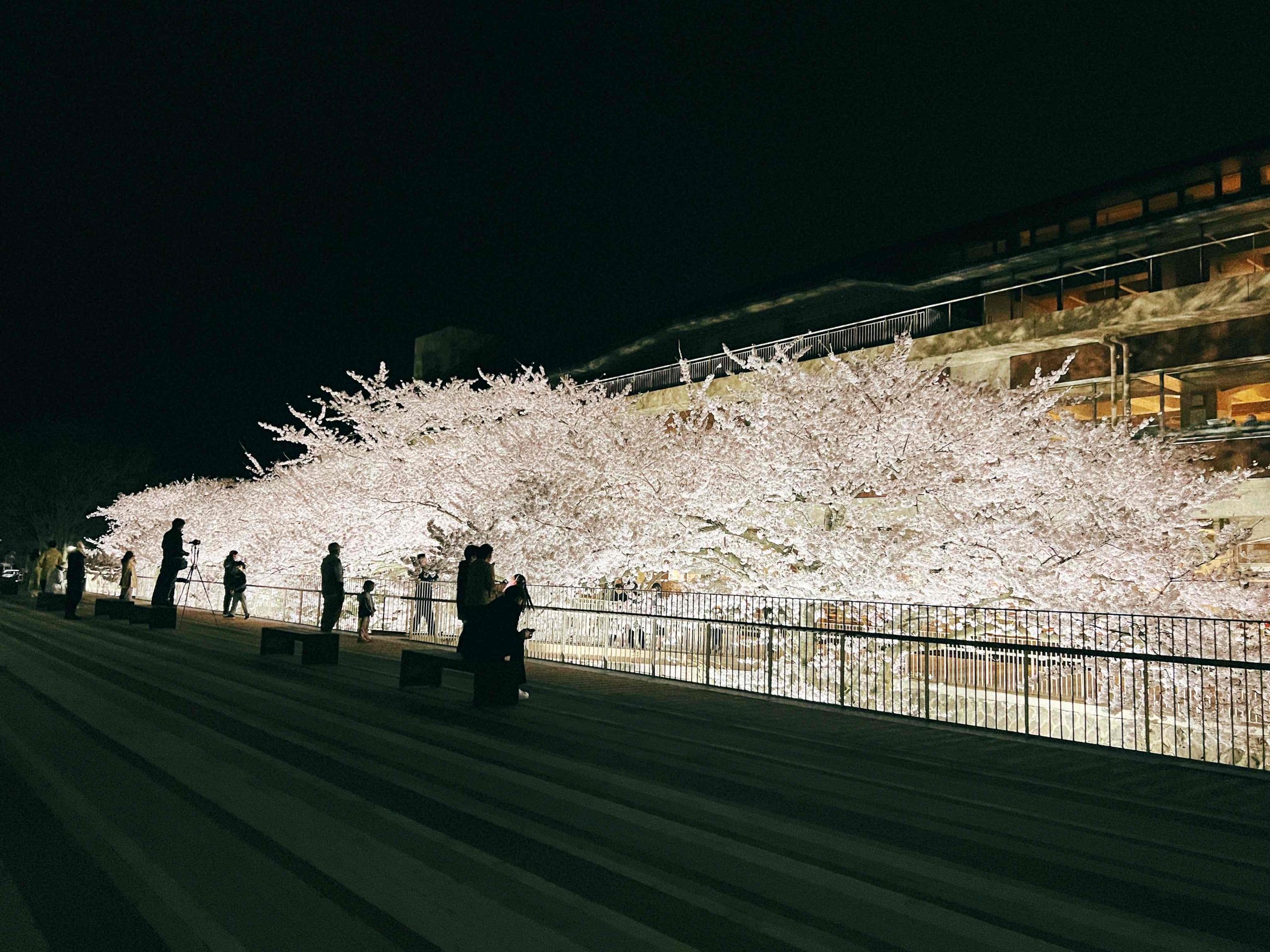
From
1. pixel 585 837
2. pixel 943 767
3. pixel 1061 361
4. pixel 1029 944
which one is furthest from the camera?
pixel 1061 361

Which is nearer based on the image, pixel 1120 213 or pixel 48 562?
pixel 48 562

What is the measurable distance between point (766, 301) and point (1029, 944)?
4001 centimetres

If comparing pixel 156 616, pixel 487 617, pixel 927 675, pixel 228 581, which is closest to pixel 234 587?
pixel 228 581

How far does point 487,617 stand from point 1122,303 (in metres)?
27.7

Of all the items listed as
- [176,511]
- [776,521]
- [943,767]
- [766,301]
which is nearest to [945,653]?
[943,767]

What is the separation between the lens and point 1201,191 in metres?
30.4

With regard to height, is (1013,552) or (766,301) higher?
(766,301)

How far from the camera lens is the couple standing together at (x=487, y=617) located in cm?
1166

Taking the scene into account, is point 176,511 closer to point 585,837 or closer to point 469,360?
point 469,360

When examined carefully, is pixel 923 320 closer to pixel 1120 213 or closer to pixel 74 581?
pixel 1120 213

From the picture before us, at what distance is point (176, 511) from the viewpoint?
2148 inches

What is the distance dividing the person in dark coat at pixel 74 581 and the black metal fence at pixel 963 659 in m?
13.8

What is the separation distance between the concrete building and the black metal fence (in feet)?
39.2

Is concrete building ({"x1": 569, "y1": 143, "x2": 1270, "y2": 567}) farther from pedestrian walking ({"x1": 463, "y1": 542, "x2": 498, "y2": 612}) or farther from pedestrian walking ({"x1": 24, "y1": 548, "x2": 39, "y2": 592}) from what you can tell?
pedestrian walking ({"x1": 24, "y1": 548, "x2": 39, "y2": 592})
